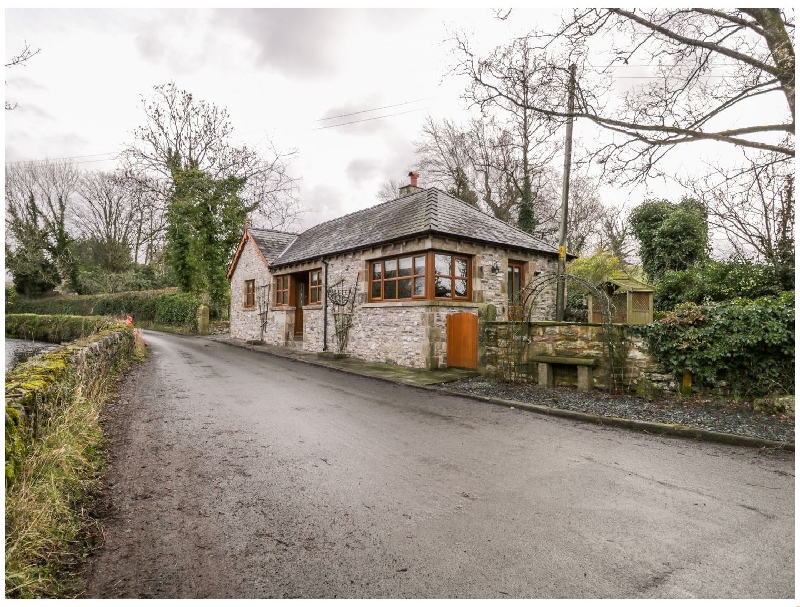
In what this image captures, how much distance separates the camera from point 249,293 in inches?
860

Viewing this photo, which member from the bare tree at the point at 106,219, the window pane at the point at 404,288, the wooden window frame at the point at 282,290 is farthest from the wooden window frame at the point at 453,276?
the bare tree at the point at 106,219

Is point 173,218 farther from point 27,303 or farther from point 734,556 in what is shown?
point 734,556

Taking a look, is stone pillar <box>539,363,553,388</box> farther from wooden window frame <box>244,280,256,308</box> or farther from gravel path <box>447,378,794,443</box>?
wooden window frame <box>244,280,256,308</box>

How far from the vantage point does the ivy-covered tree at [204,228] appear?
24750 millimetres

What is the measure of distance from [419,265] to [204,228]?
18.4 metres

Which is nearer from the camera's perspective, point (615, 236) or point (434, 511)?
point (434, 511)

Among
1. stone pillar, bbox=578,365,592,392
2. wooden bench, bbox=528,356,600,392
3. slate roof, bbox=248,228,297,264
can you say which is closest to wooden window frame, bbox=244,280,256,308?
slate roof, bbox=248,228,297,264

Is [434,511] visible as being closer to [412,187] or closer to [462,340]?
Result: [462,340]

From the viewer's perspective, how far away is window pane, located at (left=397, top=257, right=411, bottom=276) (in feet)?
40.0

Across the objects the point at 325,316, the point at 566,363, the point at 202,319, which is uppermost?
the point at 325,316

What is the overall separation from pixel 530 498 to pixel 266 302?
18.1m

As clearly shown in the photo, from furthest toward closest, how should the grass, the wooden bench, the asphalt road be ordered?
the wooden bench < the asphalt road < the grass

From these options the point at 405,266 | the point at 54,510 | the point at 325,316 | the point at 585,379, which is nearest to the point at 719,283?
the point at 585,379

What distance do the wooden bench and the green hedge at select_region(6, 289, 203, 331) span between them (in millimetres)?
22776
